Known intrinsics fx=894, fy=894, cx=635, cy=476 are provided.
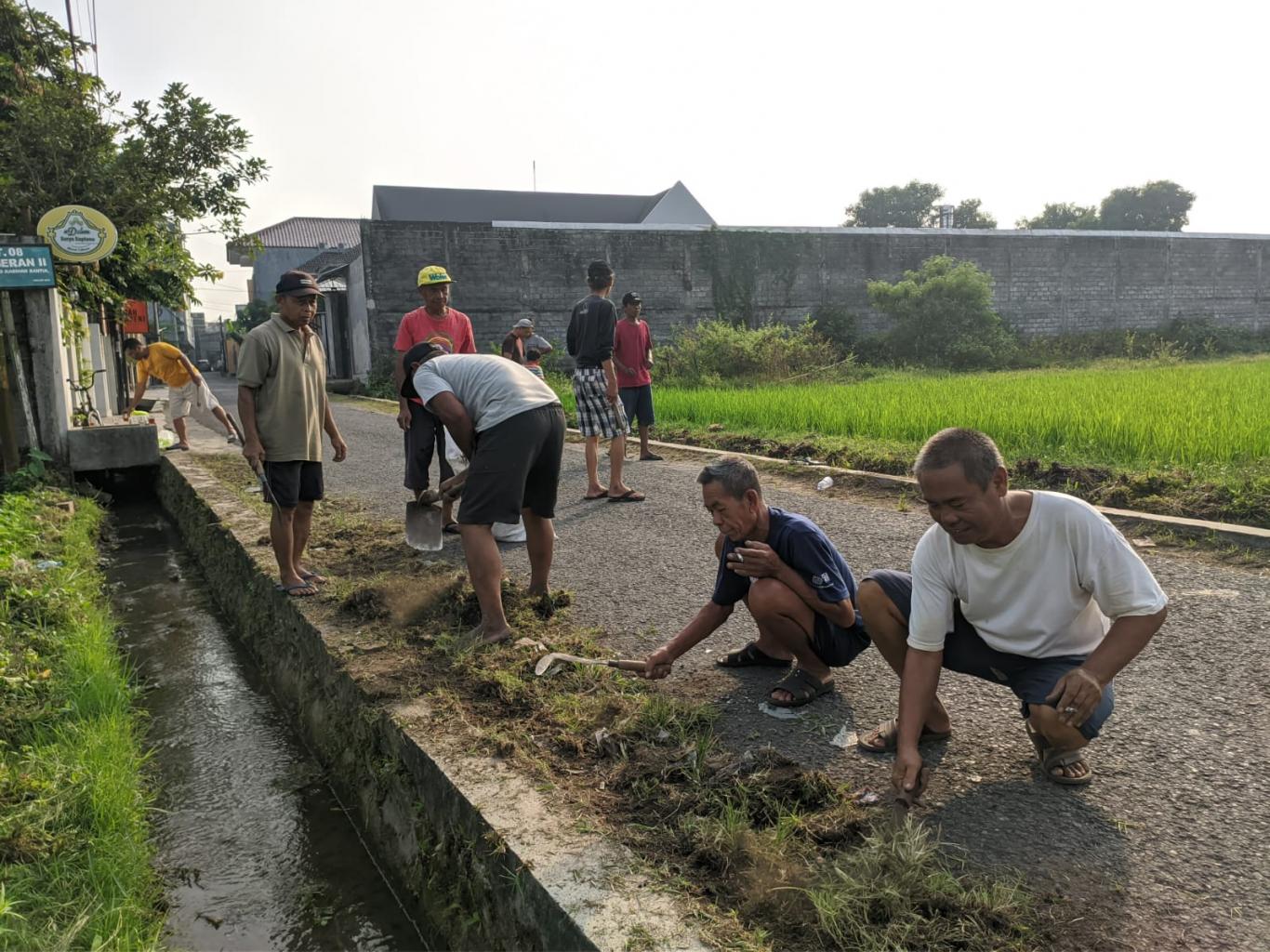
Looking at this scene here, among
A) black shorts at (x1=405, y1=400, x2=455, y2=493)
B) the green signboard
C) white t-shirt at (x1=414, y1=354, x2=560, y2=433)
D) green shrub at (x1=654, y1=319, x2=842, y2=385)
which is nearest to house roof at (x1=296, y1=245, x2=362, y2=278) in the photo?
green shrub at (x1=654, y1=319, x2=842, y2=385)

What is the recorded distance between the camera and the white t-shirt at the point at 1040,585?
2238mm

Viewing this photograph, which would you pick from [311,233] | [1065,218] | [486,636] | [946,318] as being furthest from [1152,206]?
[486,636]

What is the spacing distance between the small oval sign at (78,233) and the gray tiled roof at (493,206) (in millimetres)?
23580

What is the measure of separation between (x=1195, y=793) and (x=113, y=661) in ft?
15.4

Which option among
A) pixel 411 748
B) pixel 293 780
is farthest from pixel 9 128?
pixel 411 748

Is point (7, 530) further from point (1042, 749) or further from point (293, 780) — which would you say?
point (1042, 749)

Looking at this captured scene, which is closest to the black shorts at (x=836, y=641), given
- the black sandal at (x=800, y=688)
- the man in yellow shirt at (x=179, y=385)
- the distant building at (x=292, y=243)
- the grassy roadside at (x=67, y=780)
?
the black sandal at (x=800, y=688)

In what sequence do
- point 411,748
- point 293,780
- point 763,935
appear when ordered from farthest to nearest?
1. point 293,780
2. point 411,748
3. point 763,935

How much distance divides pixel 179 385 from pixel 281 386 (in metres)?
7.52

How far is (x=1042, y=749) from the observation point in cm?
254

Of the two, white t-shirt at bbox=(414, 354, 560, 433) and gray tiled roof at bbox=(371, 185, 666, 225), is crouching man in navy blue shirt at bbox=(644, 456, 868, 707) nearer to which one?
white t-shirt at bbox=(414, 354, 560, 433)

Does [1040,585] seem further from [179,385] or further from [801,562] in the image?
[179,385]

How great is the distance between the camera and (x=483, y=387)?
12.7 ft

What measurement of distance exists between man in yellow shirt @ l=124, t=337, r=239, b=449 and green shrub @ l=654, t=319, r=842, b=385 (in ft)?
33.3
